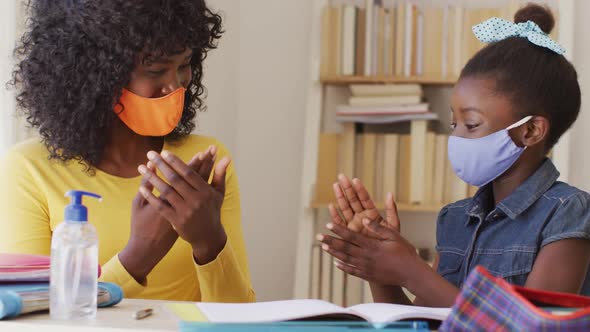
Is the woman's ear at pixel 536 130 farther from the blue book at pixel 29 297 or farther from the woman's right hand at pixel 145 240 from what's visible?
the blue book at pixel 29 297

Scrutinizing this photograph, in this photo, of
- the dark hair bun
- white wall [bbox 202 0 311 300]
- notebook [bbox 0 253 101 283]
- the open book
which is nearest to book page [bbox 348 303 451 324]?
the open book

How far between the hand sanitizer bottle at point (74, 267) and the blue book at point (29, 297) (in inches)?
0.7

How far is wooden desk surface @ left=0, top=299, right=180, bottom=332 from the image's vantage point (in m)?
0.95

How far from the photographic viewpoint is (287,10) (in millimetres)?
3422

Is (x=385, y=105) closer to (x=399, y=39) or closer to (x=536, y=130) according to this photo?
(x=399, y=39)

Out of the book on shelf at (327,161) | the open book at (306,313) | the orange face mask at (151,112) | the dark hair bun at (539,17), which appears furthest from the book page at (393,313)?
the book on shelf at (327,161)

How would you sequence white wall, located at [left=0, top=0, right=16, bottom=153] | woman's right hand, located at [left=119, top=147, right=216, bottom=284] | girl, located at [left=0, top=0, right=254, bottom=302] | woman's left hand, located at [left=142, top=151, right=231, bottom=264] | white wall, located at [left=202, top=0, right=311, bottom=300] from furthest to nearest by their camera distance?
white wall, located at [left=202, top=0, right=311, bottom=300] → white wall, located at [left=0, top=0, right=16, bottom=153] → girl, located at [left=0, top=0, right=254, bottom=302] → woman's right hand, located at [left=119, top=147, right=216, bottom=284] → woman's left hand, located at [left=142, top=151, right=231, bottom=264]

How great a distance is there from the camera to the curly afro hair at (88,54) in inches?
63.4

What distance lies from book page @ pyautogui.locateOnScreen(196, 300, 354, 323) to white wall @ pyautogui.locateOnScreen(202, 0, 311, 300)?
2.38m

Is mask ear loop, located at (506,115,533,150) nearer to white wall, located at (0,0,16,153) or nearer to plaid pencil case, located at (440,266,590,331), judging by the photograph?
plaid pencil case, located at (440,266,590,331)

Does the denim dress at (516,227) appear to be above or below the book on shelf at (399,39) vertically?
below

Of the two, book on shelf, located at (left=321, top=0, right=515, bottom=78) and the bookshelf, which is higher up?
book on shelf, located at (left=321, top=0, right=515, bottom=78)

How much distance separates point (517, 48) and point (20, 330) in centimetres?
104

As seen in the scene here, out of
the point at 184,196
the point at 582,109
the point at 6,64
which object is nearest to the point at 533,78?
the point at 184,196
